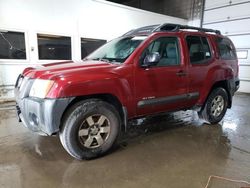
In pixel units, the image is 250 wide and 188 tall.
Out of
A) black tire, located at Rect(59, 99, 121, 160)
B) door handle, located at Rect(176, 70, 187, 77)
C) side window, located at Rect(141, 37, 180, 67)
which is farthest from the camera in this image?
door handle, located at Rect(176, 70, 187, 77)

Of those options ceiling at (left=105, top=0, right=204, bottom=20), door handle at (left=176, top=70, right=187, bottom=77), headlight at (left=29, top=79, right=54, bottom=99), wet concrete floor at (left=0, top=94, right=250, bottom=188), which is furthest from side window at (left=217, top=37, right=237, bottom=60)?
ceiling at (left=105, top=0, right=204, bottom=20)

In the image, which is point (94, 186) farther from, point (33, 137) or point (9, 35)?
point (9, 35)

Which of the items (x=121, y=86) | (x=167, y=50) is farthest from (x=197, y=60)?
(x=121, y=86)

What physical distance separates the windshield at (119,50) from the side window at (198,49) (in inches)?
37.7

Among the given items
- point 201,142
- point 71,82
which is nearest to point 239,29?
point 201,142

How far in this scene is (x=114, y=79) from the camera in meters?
2.79

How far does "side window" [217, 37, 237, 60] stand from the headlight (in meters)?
3.28

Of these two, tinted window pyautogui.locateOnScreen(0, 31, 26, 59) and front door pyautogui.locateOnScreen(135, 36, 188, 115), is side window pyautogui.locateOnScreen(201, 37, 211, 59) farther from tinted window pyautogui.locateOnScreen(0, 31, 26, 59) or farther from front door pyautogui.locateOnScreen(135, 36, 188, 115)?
tinted window pyautogui.locateOnScreen(0, 31, 26, 59)

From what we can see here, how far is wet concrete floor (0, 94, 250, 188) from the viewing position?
236 centimetres

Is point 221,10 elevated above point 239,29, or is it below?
above

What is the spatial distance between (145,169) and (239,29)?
334 inches

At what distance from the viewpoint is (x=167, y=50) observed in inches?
139

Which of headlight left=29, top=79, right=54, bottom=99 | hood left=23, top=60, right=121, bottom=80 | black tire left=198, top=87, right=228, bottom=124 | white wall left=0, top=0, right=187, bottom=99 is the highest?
white wall left=0, top=0, right=187, bottom=99

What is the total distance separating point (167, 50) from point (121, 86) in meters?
1.15
